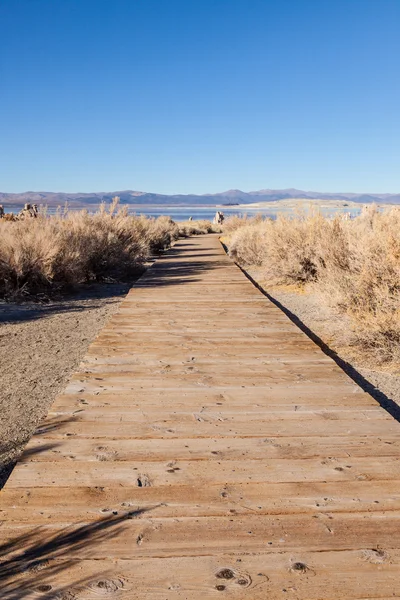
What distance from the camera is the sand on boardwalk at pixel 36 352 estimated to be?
13.1 feet

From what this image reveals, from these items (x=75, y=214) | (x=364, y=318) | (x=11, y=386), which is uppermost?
(x=75, y=214)

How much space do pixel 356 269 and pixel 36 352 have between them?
493 centimetres

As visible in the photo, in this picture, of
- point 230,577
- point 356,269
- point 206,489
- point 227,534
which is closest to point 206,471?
point 206,489

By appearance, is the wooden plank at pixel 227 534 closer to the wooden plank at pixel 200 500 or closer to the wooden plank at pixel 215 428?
the wooden plank at pixel 200 500

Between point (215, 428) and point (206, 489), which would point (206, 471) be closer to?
point (206, 489)

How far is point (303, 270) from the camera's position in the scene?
1141 centimetres

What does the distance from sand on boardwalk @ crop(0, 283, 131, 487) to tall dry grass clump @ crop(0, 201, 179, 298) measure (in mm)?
618

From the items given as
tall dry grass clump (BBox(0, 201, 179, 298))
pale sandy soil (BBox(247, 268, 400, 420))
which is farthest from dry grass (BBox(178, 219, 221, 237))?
pale sandy soil (BBox(247, 268, 400, 420))

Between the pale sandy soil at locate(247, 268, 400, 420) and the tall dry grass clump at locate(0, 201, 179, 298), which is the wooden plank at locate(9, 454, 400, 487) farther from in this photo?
the tall dry grass clump at locate(0, 201, 179, 298)

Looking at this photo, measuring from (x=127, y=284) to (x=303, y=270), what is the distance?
423 cm

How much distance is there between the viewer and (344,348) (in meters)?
6.20

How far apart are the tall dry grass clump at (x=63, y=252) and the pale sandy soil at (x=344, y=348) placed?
4517 millimetres

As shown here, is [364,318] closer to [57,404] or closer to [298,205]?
[57,404]

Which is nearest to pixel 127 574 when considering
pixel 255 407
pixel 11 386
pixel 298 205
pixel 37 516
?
pixel 37 516
